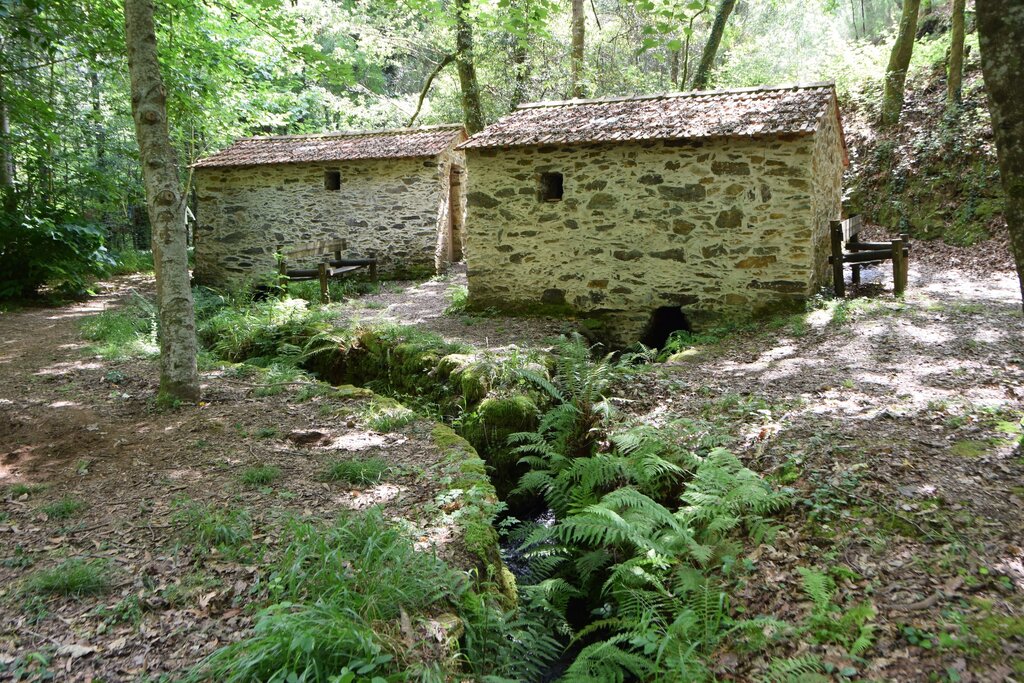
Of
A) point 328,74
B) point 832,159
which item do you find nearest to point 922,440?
point 328,74

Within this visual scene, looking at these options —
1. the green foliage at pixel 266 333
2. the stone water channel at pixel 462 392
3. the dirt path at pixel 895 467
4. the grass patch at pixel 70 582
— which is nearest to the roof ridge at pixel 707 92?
the dirt path at pixel 895 467

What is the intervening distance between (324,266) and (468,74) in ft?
23.3

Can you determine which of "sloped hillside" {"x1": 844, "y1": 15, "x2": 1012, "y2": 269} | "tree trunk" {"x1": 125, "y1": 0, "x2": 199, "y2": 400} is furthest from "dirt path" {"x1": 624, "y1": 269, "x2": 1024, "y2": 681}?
"sloped hillside" {"x1": 844, "y1": 15, "x2": 1012, "y2": 269}

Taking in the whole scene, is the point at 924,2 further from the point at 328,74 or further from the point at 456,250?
the point at 328,74

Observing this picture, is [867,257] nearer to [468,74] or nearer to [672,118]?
[672,118]

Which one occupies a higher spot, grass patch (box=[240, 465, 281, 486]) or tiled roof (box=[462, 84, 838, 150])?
tiled roof (box=[462, 84, 838, 150])

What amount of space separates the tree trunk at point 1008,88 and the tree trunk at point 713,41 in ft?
39.2

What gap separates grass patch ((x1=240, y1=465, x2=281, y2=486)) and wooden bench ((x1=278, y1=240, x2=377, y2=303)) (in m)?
7.44

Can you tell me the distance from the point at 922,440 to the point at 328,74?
6.32 metres

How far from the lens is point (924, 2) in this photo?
2036cm

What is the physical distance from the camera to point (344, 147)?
15266mm

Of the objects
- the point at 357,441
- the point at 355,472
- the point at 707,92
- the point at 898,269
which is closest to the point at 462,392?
the point at 357,441

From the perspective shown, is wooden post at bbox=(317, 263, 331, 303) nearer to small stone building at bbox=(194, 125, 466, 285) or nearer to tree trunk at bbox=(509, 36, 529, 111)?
small stone building at bbox=(194, 125, 466, 285)

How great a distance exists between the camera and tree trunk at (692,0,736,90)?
14.5 meters
